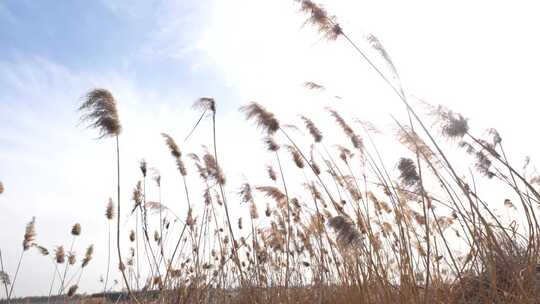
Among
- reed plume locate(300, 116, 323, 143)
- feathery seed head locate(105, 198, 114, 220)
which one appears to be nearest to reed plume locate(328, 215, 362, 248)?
reed plume locate(300, 116, 323, 143)

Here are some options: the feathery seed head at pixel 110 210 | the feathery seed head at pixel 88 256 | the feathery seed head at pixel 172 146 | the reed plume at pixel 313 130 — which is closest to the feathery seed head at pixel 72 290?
the feathery seed head at pixel 88 256

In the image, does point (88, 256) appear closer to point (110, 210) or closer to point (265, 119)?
point (110, 210)

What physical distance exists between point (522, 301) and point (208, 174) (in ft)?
10.7

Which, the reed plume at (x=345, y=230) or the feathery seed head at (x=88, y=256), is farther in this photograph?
the feathery seed head at (x=88, y=256)

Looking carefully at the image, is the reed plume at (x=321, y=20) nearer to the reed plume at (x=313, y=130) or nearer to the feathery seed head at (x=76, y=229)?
the reed plume at (x=313, y=130)

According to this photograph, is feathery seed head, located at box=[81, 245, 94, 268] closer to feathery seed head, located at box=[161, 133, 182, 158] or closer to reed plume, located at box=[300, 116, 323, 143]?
feathery seed head, located at box=[161, 133, 182, 158]

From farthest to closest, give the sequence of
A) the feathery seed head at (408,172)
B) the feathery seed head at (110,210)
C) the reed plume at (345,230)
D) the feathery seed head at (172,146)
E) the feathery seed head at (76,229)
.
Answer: the feathery seed head at (76,229), the feathery seed head at (110,210), the feathery seed head at (172,146), the feathery seed head at (408,172), the reed plume at (345,230)

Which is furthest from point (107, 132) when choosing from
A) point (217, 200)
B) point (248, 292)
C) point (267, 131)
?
point (217, 200)

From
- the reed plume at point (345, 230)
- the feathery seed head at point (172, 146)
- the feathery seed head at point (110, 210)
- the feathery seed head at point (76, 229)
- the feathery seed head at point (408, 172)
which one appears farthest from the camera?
the feathery seed head at point (76, 229)

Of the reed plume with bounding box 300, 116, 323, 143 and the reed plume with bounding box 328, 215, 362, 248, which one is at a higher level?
the reed plume with bounding box 300, 116, 323, 143

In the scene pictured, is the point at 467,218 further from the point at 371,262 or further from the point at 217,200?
the point at 217,200

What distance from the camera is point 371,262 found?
2840 millimetres

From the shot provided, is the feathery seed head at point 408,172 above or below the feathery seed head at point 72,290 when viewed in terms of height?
below

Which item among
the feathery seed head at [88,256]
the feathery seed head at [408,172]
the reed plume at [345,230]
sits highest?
the feathery seed head at [88,256]
